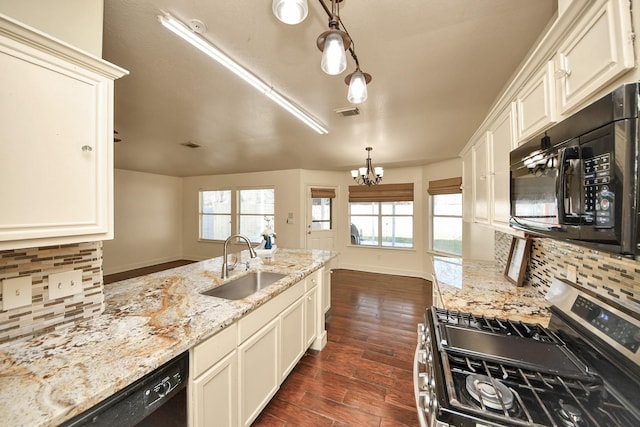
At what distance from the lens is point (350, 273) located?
18.1 ft

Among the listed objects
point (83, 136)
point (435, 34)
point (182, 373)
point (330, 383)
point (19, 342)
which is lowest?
point (330, 383)

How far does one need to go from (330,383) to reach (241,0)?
278 cm

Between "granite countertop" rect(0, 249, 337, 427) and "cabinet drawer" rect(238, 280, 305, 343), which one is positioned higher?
"granite countertop" rect(0, 249, 337, 427)

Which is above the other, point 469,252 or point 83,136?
point 83,136

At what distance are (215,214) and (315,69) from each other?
5970mm

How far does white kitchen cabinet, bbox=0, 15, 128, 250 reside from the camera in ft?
2.70

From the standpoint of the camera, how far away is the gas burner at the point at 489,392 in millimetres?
753

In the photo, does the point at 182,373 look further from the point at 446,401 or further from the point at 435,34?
the point at 435,34

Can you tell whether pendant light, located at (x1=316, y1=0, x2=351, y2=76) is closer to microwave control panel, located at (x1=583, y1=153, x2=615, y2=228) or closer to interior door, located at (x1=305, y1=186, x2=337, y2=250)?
microwave control panel, located at (x1=583, y1=153, x2=615, y2=228)

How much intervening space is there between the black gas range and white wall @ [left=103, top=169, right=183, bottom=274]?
6.82 meters

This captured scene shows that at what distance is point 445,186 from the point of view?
14.9ft

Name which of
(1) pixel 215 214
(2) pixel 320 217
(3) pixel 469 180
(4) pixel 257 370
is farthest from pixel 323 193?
(4) pixel 257 370

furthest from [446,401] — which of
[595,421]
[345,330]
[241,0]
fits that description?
[345,330]

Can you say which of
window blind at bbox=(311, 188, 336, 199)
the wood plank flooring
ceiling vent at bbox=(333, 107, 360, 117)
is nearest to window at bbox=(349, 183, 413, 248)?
window blind at bbox=(311, 188, 336, 199)
